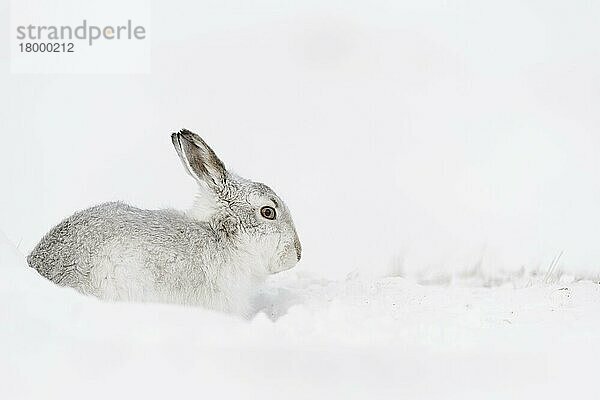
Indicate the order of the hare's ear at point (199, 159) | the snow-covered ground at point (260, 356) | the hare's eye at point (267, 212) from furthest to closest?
the hare's eye at point (267, 212) → the hare's ear at point (199, 159) → the snow-covered ground at point (260, 356)

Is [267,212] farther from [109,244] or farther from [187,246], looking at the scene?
[109,244]

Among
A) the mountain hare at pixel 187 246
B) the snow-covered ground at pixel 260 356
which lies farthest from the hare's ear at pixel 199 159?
the snow-covered ground at pixel 260 356

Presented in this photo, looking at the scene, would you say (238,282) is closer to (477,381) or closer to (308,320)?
(308,320)

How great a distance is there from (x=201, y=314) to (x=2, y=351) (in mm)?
697

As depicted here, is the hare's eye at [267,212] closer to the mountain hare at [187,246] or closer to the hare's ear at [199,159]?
the mountain hare at [187,246]

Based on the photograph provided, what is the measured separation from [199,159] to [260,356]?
1.24 m

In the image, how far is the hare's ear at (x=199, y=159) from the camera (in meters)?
4.10

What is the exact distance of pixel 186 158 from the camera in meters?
4.13

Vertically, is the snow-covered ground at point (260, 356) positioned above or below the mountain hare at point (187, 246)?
below

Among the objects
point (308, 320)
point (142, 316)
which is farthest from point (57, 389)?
point (308, 320)

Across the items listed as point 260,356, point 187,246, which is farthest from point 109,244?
point 260,356

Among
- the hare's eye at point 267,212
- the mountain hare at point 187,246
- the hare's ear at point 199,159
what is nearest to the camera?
the mountain hare at point 187,246

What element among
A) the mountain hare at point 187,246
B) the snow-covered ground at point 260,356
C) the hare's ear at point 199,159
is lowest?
the snow-covered ground at point 260,356

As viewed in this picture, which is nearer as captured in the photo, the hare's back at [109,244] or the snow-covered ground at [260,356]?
the snow-covered ground at [260,356]
